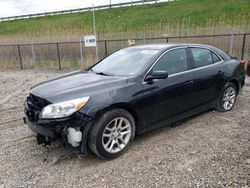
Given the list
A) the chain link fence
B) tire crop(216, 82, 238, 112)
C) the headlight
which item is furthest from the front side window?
the chain link fence

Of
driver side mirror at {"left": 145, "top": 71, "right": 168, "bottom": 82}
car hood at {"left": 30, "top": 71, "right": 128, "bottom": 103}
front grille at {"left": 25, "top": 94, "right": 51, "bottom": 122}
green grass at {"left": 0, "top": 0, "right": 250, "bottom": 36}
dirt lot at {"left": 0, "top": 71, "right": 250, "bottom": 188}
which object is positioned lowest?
dirt lot at {"left": 0, "top": 71, "right": 250, "bottom": 188}

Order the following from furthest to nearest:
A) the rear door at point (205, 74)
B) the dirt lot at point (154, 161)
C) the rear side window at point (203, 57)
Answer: the rear side window at point (203, 57) < the rear door at point (205, 74) < the dirt lot at point (154, 161)

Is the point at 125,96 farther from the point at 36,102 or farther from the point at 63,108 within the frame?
the point at 36,102

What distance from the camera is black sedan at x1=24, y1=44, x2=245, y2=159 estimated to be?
3436 millimetres

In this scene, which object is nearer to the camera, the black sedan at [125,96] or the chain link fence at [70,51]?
the black sedan at [125,96]

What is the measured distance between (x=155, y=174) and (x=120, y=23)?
28.9 metres

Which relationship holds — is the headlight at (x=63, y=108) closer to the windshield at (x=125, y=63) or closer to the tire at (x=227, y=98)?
the windshield at (x=125, y=63)

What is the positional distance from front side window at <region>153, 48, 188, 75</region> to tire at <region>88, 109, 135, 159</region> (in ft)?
3.25

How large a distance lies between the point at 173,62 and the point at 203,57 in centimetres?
91

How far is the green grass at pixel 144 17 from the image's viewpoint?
82.7 ft

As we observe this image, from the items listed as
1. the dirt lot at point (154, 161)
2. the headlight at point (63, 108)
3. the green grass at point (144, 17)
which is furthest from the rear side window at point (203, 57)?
the green grass at point (144, 17)

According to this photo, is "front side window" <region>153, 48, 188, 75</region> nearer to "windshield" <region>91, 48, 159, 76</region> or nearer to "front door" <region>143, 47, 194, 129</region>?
"front door" <region>143, 47, 194, 129</region>

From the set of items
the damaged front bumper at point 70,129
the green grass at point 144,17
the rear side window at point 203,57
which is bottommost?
the damaged front bumper at point 70,129

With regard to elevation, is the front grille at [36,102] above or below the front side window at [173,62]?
below
